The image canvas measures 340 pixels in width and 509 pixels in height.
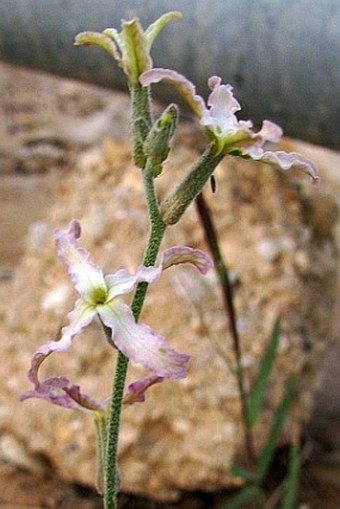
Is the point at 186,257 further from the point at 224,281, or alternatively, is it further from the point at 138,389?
the point at 224,281

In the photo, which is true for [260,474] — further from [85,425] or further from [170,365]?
[170,365]

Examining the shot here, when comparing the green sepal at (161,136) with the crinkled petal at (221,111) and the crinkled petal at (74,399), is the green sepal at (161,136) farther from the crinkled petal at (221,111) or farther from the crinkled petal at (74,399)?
the crinkled petal at (74,399)

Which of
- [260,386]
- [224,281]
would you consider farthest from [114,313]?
[260,386]

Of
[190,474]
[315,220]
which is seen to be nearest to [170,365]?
[190,474]

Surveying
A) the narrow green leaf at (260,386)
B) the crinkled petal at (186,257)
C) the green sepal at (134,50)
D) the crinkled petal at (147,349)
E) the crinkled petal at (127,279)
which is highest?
the green sepal at (134,50)

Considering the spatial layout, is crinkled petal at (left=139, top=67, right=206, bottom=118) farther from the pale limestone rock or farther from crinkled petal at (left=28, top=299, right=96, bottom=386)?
the pale limestone rock

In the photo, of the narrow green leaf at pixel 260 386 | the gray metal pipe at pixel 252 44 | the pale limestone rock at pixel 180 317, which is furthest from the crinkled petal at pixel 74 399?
the pale limestone rock at pixel 180 317
